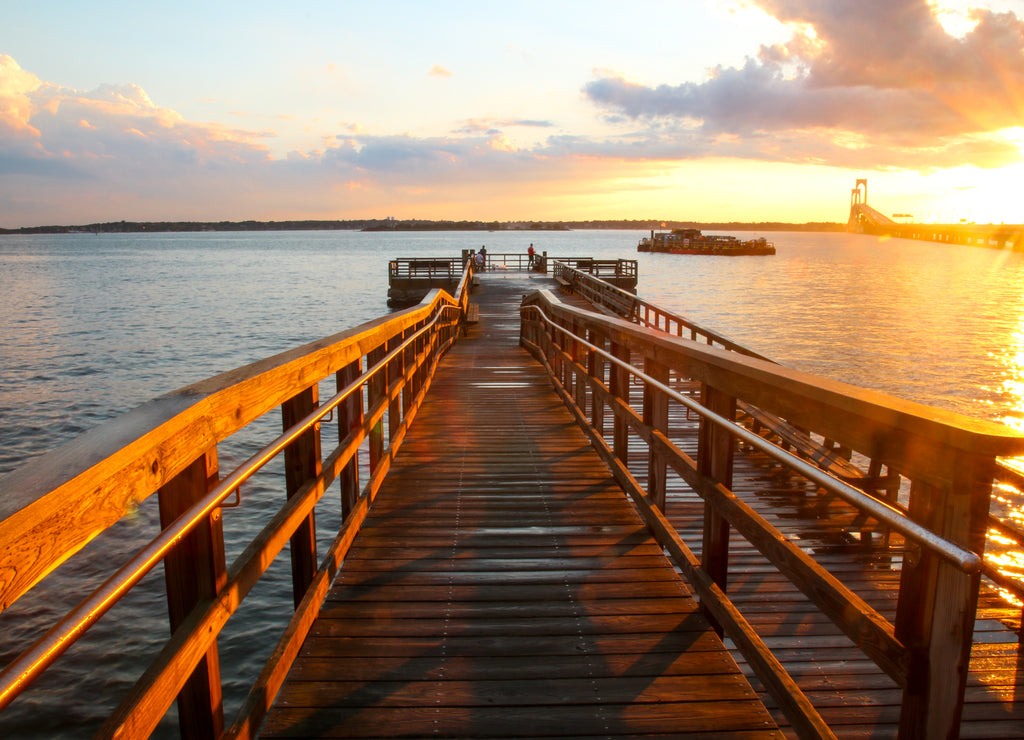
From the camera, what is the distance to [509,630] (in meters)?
3.13

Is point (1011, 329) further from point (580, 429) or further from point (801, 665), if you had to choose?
point (801, 665)

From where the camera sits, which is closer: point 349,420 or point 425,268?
point 349,420

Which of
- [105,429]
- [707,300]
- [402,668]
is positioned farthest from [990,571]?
[707,300]

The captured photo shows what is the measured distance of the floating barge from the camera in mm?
106125

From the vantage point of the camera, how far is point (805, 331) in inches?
1259

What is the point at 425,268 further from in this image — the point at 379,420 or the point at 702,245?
the point at 702,245

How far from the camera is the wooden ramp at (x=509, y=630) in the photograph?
2.52 meters

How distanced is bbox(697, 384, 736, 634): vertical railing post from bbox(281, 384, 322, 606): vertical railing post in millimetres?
1660

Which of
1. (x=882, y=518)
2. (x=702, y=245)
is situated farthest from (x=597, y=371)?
(x=702, y=245)

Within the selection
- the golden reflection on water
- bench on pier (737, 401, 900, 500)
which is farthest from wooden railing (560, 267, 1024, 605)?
the golden reflection on water

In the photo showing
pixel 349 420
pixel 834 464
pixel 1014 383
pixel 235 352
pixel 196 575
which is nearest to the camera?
pixel 196 575

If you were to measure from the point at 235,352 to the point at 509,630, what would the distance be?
25443mm

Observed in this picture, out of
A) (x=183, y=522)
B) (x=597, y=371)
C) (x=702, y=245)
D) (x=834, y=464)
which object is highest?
(x=702, y=245)

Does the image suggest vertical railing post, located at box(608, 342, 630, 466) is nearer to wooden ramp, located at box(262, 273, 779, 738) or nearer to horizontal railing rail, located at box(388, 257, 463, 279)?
wooden ramp, located at box(262, 273, 779, 738)
